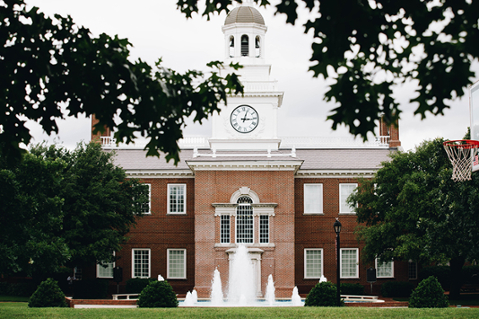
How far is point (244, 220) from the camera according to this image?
3859 centimetres

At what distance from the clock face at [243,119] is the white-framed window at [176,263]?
955cm

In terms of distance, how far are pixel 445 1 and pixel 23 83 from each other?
6564mm

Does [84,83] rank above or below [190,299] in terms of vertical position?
above

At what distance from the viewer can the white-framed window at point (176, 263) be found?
4322 cm

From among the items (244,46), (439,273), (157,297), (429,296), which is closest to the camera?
(429,296)

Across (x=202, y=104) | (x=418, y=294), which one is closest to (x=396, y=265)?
(x=418, y=294)

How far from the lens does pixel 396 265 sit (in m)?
42.8

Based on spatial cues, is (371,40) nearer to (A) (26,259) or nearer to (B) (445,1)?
(B) (445,1)

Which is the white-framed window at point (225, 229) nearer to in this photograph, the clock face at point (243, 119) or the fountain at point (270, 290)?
the fountain at point (270, 290)

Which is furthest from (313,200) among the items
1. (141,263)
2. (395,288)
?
(141,263)

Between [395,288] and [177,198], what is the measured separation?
15.5 m

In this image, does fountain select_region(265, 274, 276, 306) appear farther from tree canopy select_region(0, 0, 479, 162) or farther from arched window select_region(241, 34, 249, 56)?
tree canopy select_region(0, 0, 479, 162)

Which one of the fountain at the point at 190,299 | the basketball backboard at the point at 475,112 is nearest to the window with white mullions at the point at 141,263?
the fountain at the point at 190,299

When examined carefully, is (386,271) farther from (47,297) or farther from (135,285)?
(47,297)
